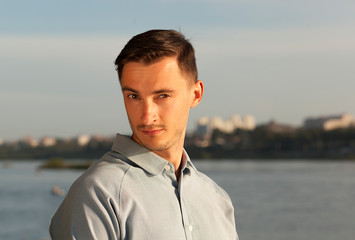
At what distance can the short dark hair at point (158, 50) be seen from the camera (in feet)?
4.84

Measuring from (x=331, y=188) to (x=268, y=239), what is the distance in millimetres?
27565

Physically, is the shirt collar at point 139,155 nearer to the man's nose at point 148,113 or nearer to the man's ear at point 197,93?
the man's nose at point 148,113

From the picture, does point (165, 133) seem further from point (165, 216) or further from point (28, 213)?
point (28, 213)

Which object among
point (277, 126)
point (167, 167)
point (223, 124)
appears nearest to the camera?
point (167, 167)

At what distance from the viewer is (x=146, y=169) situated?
1.52 meters

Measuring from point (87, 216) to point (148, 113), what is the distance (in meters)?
0.30

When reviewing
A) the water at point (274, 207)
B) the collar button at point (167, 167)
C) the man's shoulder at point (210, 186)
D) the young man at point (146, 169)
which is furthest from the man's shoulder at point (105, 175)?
the water at point (274, 207)

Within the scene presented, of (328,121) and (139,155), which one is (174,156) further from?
(328,121)

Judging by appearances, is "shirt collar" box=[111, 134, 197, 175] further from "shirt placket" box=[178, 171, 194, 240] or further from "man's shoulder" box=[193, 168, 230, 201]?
"man's shoulder" box=[193, 168, 230, 201]

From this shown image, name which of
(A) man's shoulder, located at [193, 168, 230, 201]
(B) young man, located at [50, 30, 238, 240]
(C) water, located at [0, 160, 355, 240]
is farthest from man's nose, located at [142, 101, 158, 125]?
(C) water, located at [0, 160, 355, 240]

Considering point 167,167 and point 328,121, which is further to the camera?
point 328,121

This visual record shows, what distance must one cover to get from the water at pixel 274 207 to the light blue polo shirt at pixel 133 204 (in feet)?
84.0

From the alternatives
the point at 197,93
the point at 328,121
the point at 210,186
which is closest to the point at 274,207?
the point at 210,186

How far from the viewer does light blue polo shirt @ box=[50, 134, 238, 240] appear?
53.6 inches
